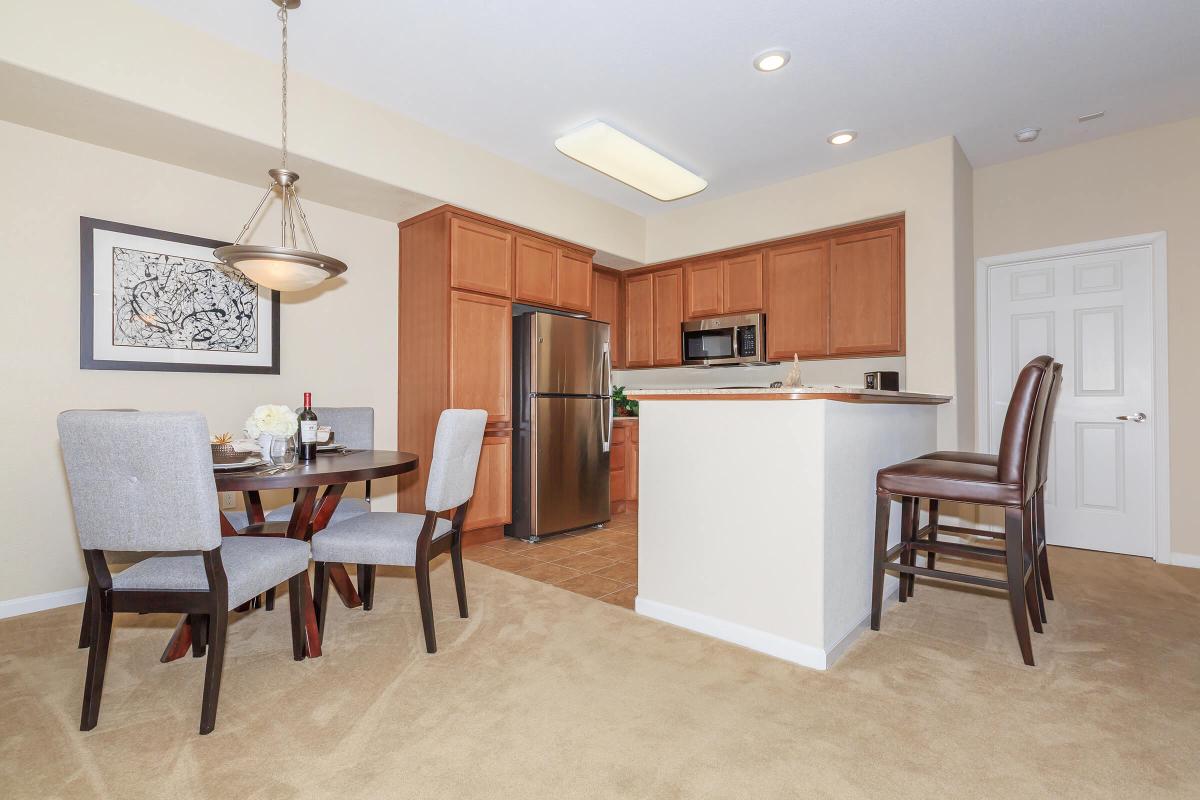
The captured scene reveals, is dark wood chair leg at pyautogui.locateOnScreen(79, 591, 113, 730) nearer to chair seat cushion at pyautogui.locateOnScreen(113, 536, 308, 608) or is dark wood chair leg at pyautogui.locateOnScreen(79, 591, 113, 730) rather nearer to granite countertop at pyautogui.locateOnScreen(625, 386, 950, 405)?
chair seat cushion at pyautogui.locateOnScreen(113, 536, 308, 608)

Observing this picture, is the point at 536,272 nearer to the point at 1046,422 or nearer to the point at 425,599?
the point at 425,599

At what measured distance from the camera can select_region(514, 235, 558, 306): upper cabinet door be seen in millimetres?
4113

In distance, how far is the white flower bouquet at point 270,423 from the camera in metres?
2.21

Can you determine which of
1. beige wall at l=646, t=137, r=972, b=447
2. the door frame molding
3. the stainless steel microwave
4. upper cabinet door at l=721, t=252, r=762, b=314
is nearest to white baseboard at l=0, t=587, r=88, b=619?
the stainless steel microwave

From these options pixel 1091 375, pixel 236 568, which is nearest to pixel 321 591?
pixel 236 568

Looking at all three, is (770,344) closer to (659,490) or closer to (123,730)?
(659,490)

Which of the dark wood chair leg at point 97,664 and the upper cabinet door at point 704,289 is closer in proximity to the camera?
the dark wood chair leg at point 97,664

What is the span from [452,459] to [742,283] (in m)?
3.18

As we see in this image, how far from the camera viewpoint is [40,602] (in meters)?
2.65

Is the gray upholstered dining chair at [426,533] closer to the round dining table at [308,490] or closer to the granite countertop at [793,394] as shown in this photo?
the round dining table at [308,490]

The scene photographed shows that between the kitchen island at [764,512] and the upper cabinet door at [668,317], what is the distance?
2643 mm

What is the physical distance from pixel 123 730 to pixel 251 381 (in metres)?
2.07

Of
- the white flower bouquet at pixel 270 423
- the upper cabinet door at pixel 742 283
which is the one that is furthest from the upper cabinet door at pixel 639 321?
the white flower bouquet at pixel 270 423

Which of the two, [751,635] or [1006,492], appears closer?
[1006,492]
